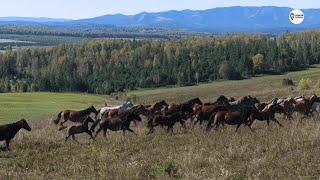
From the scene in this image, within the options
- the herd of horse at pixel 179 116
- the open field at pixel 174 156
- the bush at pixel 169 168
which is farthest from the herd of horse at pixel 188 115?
the bush at pixel 169 168

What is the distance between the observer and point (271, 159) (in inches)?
545

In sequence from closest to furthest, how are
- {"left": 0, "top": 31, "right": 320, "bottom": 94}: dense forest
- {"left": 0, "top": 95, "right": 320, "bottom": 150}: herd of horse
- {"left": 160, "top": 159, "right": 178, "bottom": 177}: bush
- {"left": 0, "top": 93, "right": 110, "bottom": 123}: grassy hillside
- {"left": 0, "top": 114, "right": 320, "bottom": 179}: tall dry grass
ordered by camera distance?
{"left": 0, "top": 114, "right": 320, "bottom": 179}: tall dry grass → {"left": 160, "top": 159, "right": 178, "bottom": 177}: bush → {"left": 0, "top": 95, "right": 320, "bottom": 150}: herd of horse → {"left": 0, "top": 93, "right": 110, "bottom": 123}: grassy hillside → {"left": 0, "top": 31, "right": 320, "bottom": 94}: dense forest

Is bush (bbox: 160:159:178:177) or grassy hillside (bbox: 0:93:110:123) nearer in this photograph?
bush (bbox: 160:159:178:177)

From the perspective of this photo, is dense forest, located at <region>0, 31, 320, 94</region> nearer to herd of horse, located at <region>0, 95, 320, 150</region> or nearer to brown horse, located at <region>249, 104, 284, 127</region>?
herd of horse, located at <region>0, 95, 320, 150</region>

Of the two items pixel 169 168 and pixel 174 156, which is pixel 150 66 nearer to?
pixel 174 156

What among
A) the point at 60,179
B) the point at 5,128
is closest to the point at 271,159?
the point at 60,179

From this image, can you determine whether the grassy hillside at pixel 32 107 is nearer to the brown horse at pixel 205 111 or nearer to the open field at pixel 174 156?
the brown horse at pixel 205 111

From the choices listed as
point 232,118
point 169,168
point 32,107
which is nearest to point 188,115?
point 232,118

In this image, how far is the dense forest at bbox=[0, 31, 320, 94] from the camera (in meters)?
146

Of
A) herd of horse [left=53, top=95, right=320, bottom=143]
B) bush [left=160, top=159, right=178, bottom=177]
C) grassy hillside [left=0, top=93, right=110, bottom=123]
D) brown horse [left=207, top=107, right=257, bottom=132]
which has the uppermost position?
bush [left=160, top=159, right=178, bottom=177]

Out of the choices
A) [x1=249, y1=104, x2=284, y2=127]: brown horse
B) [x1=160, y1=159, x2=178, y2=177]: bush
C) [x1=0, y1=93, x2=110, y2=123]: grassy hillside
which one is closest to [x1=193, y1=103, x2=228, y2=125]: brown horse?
[x1=249, y1=104, x2=284, y2=127]: brown horse

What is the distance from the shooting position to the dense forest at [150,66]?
Answer: 14638cm

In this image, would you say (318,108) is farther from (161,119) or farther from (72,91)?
(72,91)

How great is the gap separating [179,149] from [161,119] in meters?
5.00
